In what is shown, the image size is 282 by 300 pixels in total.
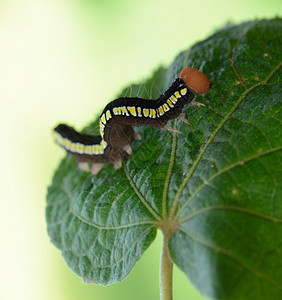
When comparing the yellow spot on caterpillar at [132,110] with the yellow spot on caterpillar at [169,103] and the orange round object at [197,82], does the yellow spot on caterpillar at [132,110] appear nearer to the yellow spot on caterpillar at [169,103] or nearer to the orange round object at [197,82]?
the yellow spot on caterpillar at [169,103]

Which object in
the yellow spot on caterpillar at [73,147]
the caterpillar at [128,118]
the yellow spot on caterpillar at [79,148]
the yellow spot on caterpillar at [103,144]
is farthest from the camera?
the yellow spot on caterpillar at [73,147]

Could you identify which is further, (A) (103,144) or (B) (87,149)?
(B) (87,149)

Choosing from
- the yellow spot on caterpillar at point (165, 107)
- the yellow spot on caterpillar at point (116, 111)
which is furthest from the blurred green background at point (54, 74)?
the yellow spot on caterpillar at point (165, 107)

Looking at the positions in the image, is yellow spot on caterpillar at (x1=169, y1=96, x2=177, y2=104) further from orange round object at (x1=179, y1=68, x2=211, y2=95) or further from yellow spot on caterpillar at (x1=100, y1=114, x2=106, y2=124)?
yellow spot on caterpillar at (x1=100, y1=114, x2=106, y2=124)

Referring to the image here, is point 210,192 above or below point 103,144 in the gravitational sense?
below

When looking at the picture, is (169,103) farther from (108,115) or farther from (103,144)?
(103,144)

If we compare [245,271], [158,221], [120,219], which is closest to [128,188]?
[120,219]

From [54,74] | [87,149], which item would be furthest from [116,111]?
[54,74]
